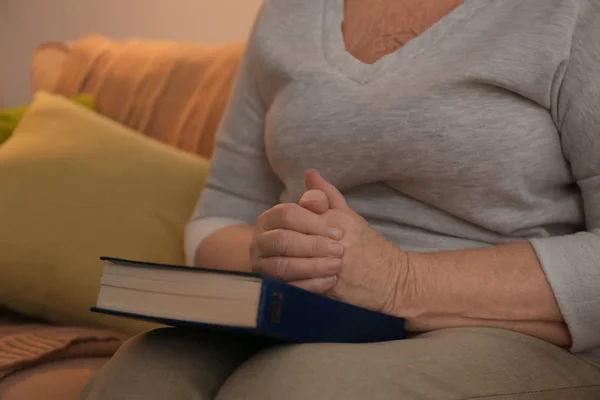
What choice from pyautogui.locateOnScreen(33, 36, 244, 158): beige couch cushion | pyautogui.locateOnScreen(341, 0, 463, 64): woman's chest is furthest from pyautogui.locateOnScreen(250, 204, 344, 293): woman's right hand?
pyautogui.locateOnScreen(33, 36, 244, 158): beige couch cushion

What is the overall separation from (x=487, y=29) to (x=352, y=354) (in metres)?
0.42

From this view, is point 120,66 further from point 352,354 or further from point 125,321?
point 352,354

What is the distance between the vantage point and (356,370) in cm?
57

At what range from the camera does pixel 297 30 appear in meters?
0.96

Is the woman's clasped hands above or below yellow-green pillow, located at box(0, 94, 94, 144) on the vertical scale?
above

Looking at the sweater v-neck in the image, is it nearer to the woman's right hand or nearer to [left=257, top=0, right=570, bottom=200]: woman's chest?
[left=257, top=0, right=570, bottom=200]: woman's chest

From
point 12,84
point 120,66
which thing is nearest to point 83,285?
point 120,66

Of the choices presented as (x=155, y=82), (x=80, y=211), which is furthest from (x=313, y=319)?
(x=155, y=82)

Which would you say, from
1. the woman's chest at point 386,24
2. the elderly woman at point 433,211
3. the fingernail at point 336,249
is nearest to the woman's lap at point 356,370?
the elderly woman at point 433,211

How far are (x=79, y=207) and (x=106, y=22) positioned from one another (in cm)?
111

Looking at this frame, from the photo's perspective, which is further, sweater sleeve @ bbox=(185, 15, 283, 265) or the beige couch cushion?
the beige couch cushion

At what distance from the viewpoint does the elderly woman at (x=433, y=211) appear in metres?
0.63

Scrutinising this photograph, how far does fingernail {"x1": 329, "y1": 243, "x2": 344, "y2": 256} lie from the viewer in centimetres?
71

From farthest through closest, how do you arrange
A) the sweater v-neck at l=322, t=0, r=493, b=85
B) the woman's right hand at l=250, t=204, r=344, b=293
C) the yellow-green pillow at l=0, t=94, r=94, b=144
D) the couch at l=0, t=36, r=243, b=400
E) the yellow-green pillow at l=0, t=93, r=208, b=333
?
the yellow-green pillow at l=0, t=94, r=94, b=144, the yellow-green pillow at l=0, t=93, r=208, b=333, the couch at l=0, t=36, r=243, b=400, the sweater v-neck at l=322, t=0, r=493, b=85, the woman's right hand at l=250, t=204, r=344, b=293
